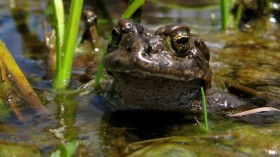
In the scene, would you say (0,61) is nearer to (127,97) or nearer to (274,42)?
(127,97)

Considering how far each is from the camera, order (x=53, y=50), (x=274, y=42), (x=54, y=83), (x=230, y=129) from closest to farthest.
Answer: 1. (x=230, y=129)
2. (x=54, y=83)
3. (x=53, y=50)
4. (x=274, y=42)

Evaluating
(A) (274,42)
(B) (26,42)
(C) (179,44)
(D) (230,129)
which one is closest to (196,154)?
(D) (230,129)

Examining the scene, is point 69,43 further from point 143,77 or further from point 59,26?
point 143,77

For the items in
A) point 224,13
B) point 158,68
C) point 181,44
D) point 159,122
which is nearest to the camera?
point 158,68

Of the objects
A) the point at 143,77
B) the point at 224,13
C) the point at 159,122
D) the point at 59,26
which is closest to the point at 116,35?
the point at 143,77

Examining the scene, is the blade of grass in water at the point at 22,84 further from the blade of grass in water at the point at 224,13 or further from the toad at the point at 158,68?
the blade of grass in water at the point at 224,13

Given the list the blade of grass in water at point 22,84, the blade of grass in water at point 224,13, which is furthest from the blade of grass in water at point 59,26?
the blade of grass in water at point 224,13
